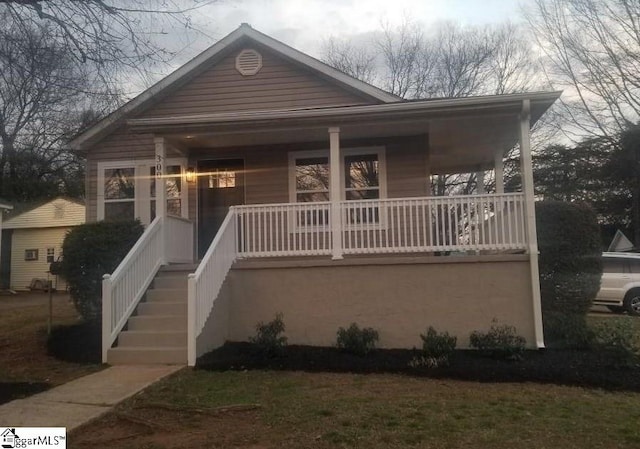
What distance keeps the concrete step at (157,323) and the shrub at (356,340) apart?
2410mm

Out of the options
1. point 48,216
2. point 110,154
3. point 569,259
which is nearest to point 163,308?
point 110,154

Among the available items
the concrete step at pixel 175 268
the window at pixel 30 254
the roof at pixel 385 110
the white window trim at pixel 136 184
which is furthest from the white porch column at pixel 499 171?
the window at pixel 30 254

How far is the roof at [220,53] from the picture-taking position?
12.1 m

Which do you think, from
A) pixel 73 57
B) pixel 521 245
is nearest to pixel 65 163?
pixel 73 57

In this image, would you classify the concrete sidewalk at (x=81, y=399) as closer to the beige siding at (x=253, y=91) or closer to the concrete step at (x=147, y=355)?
the concrete step at (x=147, y=355)

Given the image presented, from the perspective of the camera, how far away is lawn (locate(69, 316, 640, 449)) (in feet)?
16.9

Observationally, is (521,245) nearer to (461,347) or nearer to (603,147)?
(461,347)

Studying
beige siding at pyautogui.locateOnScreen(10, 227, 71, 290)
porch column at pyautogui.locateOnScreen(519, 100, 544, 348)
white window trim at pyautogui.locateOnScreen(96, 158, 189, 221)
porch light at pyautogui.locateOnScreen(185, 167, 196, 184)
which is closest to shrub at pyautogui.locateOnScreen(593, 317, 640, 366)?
porch column at pyautogui.locateOnScreen(519, 100, 544, 348)

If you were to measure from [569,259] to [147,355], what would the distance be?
674cm

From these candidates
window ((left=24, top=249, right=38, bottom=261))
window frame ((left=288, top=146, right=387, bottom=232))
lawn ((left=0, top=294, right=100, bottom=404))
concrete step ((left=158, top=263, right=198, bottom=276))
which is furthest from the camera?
window ((left=24, top=249, right=38, bottom=261))

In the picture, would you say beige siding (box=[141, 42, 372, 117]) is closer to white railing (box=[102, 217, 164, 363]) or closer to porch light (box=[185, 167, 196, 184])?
porch light (box=[185, 167, 196, 184])

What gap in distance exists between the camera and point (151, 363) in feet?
28.3

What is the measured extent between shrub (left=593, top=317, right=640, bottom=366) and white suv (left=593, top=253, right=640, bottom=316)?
290 inches

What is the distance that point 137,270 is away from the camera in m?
9.71
